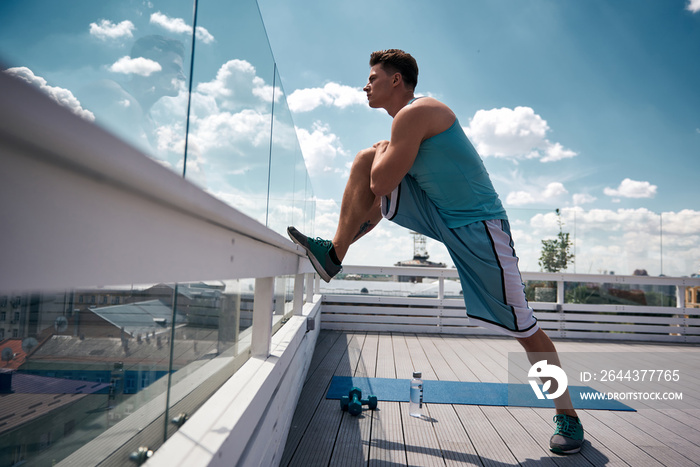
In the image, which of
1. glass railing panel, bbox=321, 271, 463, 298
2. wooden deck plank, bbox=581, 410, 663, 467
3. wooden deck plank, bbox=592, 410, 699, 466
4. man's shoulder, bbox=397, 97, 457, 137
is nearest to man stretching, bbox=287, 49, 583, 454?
man's shoulder, bbox=397, 97, 457, 137

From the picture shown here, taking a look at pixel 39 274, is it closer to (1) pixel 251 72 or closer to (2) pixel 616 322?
(1) pixel 251 72

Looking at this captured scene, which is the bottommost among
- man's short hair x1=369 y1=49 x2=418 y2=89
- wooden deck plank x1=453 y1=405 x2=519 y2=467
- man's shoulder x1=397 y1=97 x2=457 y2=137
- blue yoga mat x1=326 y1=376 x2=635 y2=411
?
blue yoga mat x1=326 y1=376 x2=635 y2=411

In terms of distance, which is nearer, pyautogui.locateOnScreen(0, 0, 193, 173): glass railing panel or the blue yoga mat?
pyautogui.locateOnScreen(0, 0, 193, 173): glass railing panel

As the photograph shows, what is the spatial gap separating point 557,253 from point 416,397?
16.4 feet

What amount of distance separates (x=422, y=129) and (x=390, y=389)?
1.69 metres

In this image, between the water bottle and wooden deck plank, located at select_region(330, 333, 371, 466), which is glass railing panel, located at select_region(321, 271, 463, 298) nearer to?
wooden deck plank, located at select_region(330, 333, 371, 466)

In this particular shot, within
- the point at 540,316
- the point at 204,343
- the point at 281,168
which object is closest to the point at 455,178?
the point at 281,168

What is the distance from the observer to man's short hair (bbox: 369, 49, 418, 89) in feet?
5.56

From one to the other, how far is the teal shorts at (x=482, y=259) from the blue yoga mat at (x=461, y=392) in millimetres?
847

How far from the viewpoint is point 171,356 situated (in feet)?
2.50

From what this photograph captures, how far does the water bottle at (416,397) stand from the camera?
2043 mm

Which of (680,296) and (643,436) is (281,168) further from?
(680,296)

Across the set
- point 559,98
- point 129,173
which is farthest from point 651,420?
point 559,98

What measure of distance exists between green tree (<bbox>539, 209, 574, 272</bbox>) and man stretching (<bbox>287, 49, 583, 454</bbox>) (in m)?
4.80
